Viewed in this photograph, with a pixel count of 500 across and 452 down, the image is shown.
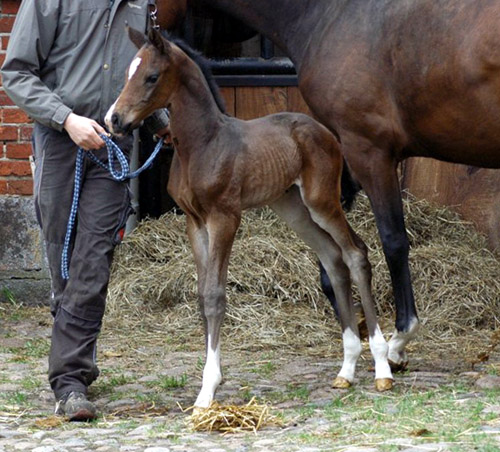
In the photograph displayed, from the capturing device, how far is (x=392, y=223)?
18.1ft

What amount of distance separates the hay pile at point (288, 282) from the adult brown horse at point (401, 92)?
1350mm

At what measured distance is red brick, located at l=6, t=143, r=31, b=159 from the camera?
7508 mm

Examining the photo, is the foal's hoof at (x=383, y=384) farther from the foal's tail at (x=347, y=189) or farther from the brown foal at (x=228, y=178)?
the foal's tail at (x=347, y=189)

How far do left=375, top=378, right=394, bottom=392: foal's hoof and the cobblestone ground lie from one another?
4 cm

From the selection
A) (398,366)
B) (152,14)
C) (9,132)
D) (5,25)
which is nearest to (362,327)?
(398,366)

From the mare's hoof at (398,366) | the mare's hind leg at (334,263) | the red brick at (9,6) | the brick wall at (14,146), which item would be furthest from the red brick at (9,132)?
the mare's hoof at (398,366)

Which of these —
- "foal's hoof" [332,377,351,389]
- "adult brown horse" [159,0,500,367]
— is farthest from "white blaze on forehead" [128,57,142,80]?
"foal's hoof" [332,377,351,389]

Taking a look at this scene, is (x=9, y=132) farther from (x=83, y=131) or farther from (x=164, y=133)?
(x=83, y=131)

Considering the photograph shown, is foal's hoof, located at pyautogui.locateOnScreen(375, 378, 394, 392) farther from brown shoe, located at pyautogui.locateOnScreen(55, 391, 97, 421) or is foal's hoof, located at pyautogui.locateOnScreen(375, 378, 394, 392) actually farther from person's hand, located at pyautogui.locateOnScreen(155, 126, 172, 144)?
person's hand, located at pyautogui.locateOnScreen(155, 126, 172, 144)

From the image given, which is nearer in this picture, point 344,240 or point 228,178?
point 228,178

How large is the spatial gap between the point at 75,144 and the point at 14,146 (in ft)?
8.72

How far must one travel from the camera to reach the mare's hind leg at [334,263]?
531cm

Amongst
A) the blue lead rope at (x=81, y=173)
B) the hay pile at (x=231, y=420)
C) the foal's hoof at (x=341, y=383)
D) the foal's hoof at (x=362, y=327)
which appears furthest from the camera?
the foal's hoof at (x=362, y=327)

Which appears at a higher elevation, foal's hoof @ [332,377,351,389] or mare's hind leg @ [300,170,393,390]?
mare's hind leg @ [300,170,393,390]
